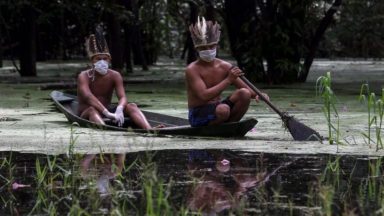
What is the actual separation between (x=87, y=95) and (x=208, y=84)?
1.27 meters

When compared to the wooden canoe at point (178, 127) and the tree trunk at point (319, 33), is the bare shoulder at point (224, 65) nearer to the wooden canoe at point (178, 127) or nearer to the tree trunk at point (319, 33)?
the wooden canoe at point (178, 127)

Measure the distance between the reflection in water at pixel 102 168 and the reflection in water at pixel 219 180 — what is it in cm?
39

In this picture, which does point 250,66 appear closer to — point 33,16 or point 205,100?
point 33,16

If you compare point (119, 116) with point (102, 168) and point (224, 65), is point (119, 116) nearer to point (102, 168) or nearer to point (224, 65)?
point (224, 65)

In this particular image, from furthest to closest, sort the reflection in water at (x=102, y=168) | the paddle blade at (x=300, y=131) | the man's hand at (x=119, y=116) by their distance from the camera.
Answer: the man's hand at (x=119, y=116)
the paddle blade at (x=300, y=131)
the reflection in water at (x=102, y=168)

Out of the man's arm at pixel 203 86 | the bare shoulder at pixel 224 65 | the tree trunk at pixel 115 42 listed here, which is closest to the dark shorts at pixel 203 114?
the man's arm at pixel 203 86

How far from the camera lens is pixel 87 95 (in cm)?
700

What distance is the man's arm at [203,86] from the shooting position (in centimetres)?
598

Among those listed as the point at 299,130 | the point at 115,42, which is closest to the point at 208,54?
the point at 299,130

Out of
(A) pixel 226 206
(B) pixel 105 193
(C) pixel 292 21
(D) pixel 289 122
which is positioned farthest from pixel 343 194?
(C) pixel 292 21

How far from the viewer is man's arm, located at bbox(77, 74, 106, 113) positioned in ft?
22.7

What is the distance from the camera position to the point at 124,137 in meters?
6.13

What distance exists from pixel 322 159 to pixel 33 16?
11.2 m

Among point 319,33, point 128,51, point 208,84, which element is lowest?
point 128,51
